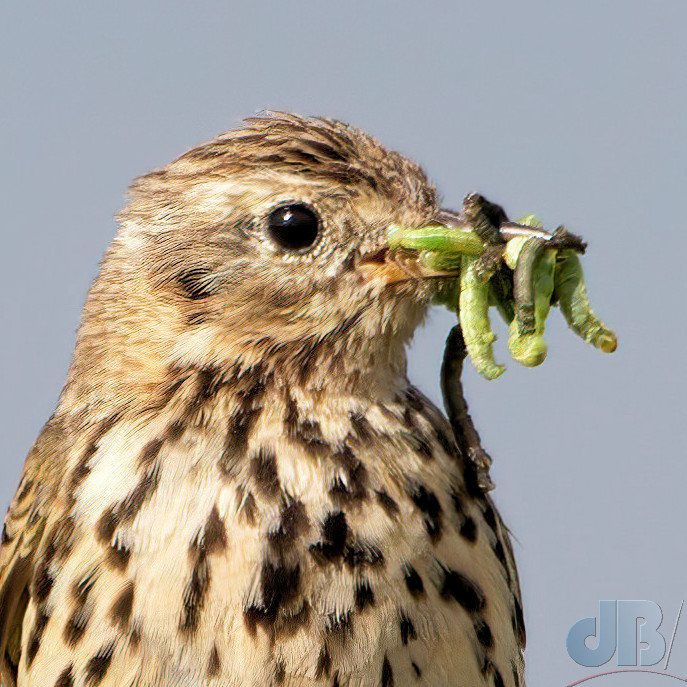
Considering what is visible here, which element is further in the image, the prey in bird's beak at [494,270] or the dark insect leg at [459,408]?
the dark insect leg at [459,408]

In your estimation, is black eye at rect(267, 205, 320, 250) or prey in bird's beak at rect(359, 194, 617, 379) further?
black eye at rect(267, 205, 320, 250)

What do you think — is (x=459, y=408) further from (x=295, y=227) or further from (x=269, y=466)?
(x=295, y=227)

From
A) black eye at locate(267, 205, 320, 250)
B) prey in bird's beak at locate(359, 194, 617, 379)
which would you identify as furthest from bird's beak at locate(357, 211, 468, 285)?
black eye at locate(267, 205, 320, 250)

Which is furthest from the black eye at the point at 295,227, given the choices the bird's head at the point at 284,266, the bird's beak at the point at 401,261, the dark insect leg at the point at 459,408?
the dark insect leg at the point at 459,408

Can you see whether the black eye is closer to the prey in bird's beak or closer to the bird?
the bird

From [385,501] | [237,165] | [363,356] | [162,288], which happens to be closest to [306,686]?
[385,501]

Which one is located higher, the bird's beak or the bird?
the bird's beak

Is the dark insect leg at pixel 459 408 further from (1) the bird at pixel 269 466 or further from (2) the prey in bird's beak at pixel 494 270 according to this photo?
(2) the prey in bird's beak at pixel 494 270

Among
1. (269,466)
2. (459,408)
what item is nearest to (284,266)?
(269,466)

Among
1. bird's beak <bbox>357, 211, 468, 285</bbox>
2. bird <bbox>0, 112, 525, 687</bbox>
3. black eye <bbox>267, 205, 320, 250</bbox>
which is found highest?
black eye <bbox>267, 205, 320, 250</bbox>
